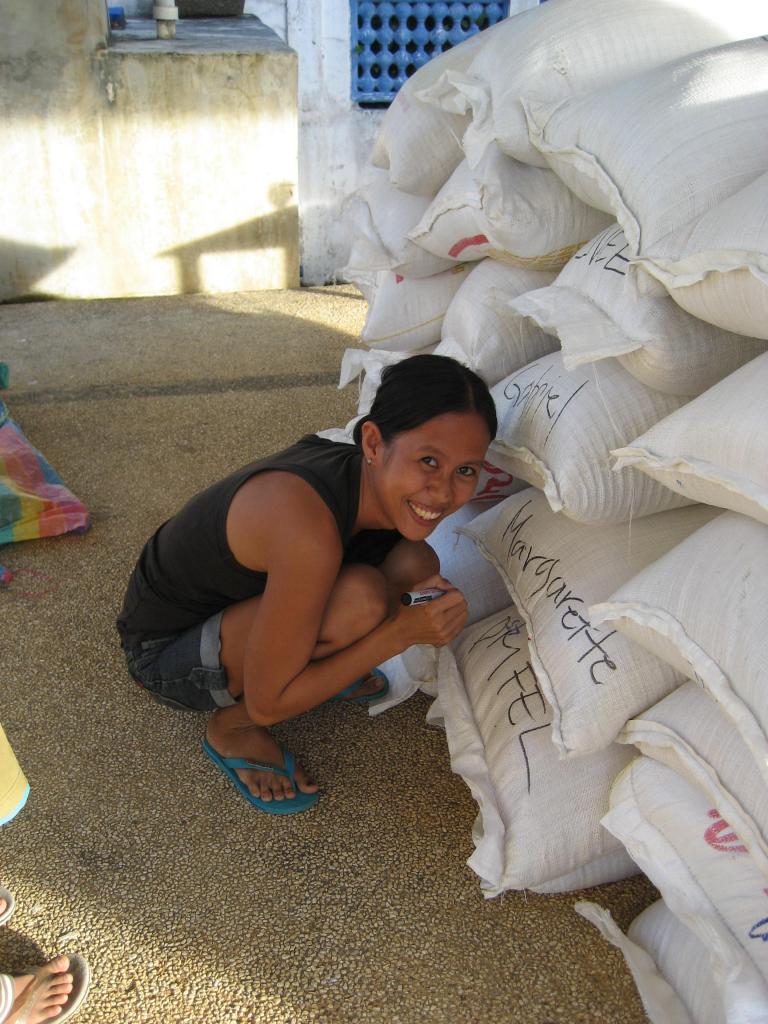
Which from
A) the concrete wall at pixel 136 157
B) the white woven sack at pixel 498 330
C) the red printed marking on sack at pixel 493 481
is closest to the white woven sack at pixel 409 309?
the white woven sack at pixel 498 330

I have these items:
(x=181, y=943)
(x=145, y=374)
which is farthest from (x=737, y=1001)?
(x=145, y=374)

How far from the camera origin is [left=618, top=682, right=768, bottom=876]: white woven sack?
1.03 m

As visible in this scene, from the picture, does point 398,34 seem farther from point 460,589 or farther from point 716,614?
point 716,614

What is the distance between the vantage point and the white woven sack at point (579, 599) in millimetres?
1233

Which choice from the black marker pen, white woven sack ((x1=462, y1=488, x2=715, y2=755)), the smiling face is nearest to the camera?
white woven sack ((x1=462, y1=488, x2=715, y2=755))

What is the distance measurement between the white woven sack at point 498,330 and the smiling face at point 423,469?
32 centimetres

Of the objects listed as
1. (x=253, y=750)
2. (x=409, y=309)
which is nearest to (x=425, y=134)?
(x=409, y=309)

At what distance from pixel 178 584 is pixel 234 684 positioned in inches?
7.3

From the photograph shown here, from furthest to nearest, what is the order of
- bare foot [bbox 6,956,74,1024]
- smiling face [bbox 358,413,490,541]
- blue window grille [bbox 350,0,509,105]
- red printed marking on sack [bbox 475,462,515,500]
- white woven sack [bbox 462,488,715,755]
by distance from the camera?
blue window grille [bbox 350,0,509,105] < red printed marking on sack [bbox 475,462,515,500] < smiling face [bbox 358,413,490,541] < white woven sack [bbox 462,488,715,755] < bare foot [bbox 6,956,74,1024]

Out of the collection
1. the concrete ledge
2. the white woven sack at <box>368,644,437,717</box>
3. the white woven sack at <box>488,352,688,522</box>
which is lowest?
the white woven sack at <box>368,644,437,717</box>

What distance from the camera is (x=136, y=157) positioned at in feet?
12.5

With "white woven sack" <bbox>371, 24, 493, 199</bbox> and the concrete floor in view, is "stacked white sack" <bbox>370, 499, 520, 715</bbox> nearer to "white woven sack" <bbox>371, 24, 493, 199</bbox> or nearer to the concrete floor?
the concrete floor

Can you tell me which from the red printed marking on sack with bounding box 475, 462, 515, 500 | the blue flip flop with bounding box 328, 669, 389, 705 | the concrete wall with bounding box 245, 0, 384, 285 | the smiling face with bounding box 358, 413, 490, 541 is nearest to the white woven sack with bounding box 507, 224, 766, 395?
the smiling face with bounding box 358, 413, 490, 541

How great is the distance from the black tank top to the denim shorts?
1.1 inches
